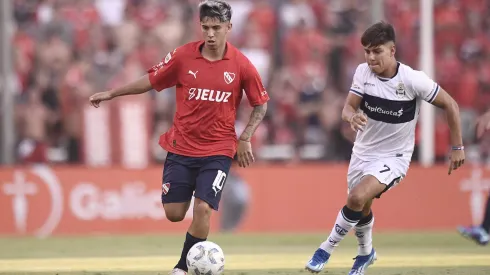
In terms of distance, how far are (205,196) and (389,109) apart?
201cm

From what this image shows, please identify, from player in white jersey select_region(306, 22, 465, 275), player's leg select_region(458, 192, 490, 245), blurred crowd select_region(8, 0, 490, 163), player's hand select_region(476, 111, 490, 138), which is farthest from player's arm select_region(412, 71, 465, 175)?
blurred crowd select_region(8, 0, 490, 163)

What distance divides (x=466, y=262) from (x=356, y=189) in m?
2.65

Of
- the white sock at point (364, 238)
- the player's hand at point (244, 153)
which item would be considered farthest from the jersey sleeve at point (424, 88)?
the player's hand at point (244, 153)

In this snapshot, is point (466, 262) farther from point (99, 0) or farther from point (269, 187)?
point (99, 0)

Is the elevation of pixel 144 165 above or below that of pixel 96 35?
below

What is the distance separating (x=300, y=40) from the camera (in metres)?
21.6

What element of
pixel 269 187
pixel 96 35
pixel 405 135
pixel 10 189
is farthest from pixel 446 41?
pixel 405 135

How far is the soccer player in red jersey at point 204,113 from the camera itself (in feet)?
32.3

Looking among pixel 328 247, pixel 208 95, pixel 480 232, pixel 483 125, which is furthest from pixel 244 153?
pixel 480 232

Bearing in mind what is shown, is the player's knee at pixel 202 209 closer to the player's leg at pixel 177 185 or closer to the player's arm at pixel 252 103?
the player's leg at pixel 177 185

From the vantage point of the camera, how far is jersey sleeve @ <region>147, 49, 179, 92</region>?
10.1 m

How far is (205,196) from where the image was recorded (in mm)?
9766

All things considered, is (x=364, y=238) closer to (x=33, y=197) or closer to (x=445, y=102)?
(x=445, y=102)

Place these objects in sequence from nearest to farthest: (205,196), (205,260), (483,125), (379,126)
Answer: (205,260)
(205,196)
(379,126)
(483,125)
